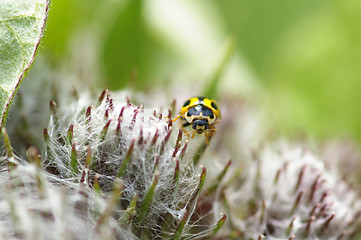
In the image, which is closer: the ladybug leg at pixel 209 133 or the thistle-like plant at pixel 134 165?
the thistle-like plant at pixel 134 165

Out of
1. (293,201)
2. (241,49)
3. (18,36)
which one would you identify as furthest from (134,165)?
(241,49)

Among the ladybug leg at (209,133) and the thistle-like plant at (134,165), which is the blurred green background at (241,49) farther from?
the thistle-like plant at (134,165)

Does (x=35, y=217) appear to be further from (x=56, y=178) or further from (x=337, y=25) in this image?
(x=337, y=25)

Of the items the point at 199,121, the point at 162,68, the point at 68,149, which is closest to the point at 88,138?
the point at 68,149

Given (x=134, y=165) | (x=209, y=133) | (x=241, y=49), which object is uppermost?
(x=241, y=49)

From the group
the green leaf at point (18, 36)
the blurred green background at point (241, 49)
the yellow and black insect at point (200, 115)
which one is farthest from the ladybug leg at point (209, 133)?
the blurred green background at point (241, 49)

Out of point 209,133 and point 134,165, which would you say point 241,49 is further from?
point 134,165

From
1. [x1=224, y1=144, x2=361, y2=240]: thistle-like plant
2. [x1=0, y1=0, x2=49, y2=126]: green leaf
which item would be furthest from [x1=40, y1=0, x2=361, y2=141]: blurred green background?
[x1=0, y1=0, x2=49, y2=126]: green leaf
